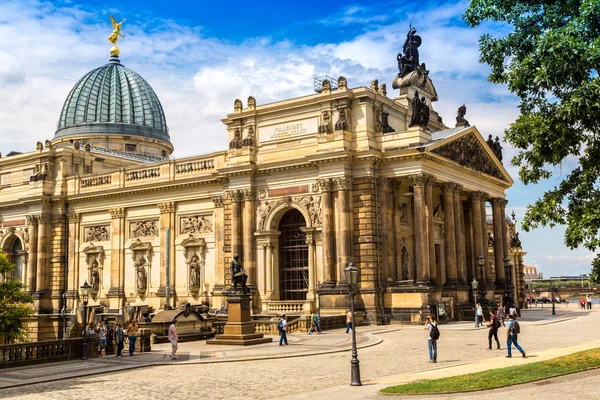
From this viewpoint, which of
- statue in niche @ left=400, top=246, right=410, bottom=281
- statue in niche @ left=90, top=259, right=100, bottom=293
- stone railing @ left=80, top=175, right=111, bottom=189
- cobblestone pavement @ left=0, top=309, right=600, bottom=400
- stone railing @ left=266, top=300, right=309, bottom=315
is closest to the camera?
cobblestone pavement @ left=0, top=309, right=600, bottom=400

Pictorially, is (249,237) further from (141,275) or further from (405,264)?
(141,275)

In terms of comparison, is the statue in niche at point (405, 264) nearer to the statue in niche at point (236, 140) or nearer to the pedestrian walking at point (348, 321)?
the pedestrian walking at point (348, 321)

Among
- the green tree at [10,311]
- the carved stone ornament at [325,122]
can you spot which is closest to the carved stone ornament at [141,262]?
the carved stone ornament at [325,122]

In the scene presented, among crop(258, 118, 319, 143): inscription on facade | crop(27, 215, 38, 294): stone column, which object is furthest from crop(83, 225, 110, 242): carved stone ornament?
crop(258, 118, 319, 143): inscription on facade

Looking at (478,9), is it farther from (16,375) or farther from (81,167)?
(81,167)

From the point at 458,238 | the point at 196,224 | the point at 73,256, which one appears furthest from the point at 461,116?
the point at 73,256

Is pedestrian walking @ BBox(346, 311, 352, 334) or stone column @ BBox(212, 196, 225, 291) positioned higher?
stone column @ BBox(212, 196, 225, 291)

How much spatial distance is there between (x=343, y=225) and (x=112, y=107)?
40.8 m

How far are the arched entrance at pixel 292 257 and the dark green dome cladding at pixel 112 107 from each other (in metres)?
31.8

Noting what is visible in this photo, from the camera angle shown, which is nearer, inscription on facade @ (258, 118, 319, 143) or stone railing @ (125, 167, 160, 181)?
inscription on facade @ (258, 118, 319, 143)

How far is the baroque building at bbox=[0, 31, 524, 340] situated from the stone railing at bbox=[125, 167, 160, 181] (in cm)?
15

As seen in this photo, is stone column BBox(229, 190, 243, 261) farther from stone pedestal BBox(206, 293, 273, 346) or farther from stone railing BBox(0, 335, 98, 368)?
stone railing BBox(0, 335, 98, 368)

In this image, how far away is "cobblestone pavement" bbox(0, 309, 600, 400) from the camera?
19.4 meters

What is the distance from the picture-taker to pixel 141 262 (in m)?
57.9
